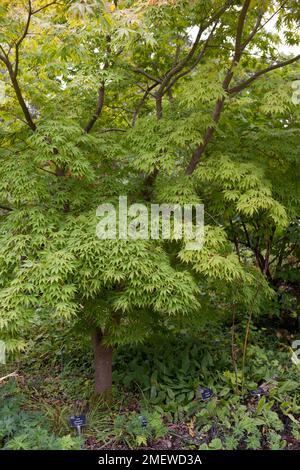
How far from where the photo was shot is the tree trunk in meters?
3.29

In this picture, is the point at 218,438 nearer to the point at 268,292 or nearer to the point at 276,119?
the point at 268,292

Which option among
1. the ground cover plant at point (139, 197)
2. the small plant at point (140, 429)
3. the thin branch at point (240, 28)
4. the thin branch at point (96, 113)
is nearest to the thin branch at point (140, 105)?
the ground cover plant at point (139, 197)

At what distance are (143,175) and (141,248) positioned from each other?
0.88 meters

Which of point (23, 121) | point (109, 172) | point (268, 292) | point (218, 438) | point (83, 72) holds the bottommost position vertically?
point (218, 438)

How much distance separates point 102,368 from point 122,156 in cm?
161

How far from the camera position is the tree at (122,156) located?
8.03ft

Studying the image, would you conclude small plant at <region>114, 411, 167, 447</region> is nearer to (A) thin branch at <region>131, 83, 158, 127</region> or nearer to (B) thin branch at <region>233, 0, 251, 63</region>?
(A) thin branch at <region>131, 83, 158, 127</region>

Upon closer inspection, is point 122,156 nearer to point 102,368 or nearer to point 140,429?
point 102,368

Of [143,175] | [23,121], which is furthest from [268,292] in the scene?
[23,121]

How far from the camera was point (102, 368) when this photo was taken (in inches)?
130

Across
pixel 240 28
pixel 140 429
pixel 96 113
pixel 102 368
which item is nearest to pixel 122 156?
pixel 96 113

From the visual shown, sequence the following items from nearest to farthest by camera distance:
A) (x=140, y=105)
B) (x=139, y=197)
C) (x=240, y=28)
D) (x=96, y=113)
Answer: (x=240, y=28) < (x=139, y=197) < (x=96, y=113) < (x=140, y=105)

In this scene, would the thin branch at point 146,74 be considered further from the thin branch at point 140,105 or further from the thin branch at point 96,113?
the thin branch at point 96,113

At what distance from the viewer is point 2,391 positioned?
337 cm
